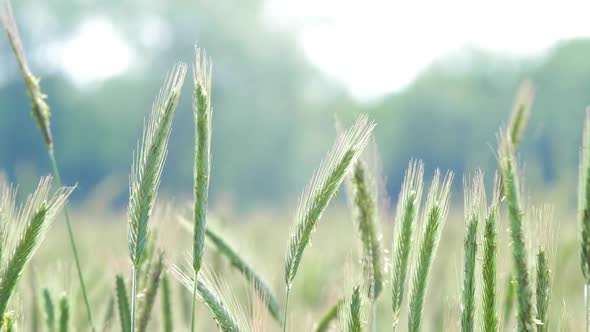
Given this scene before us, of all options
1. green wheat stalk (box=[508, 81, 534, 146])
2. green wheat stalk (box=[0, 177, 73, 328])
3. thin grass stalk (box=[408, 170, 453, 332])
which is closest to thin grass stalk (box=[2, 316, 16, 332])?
green wheat stalk (box=[0, 177, 73, 328])

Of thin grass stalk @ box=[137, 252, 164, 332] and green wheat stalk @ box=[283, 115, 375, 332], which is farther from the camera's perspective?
thin grass stalk @ box=[137, 252, 164, 332]

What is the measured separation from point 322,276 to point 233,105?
3929 centimetres

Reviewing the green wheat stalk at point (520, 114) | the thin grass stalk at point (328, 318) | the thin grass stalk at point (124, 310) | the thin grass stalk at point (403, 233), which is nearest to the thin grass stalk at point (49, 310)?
the thin grass stalk at point (124, 310)

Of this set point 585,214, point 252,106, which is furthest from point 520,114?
point 252,106

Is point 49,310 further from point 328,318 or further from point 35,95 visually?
point 328,318

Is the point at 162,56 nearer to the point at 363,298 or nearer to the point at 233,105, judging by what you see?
the point at 233,105

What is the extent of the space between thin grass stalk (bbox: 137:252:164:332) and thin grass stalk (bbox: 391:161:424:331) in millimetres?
525

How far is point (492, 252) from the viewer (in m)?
1.36

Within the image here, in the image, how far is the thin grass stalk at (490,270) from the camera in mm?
1354

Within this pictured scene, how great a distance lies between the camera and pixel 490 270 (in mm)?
1373

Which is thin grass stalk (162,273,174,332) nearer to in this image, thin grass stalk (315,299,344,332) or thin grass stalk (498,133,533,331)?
thin grass stalk (315,299,344,332)

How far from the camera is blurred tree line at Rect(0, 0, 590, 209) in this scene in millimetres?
34281

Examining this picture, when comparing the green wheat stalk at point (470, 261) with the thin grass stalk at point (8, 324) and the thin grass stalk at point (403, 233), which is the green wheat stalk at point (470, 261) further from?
the thin grass stalk at point (8, 324)

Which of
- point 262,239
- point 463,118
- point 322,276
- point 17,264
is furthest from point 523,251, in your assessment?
point 463,118
